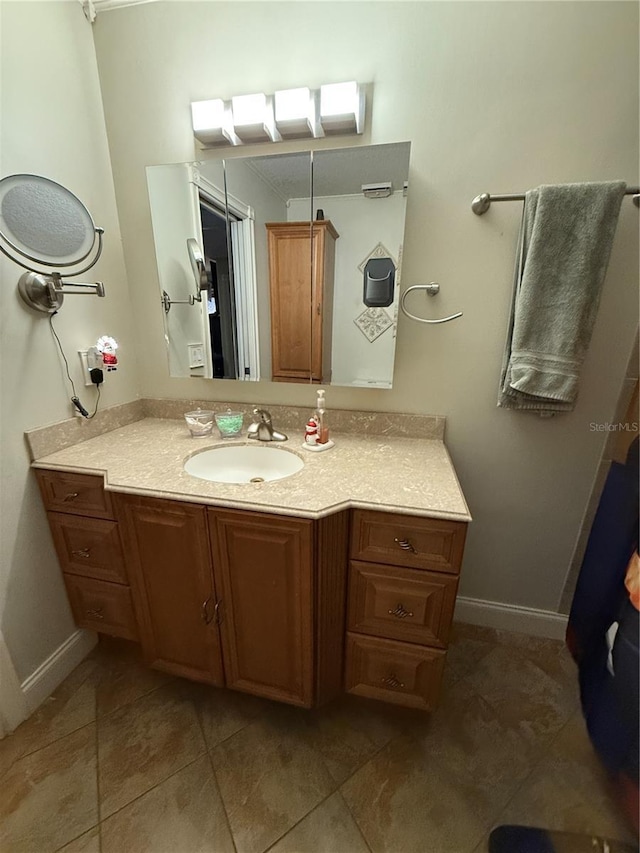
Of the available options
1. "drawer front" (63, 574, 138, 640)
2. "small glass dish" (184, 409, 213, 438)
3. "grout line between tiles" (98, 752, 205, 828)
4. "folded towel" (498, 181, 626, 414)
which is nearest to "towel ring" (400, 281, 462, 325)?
"folded towel" (498, 181, 626, 414)

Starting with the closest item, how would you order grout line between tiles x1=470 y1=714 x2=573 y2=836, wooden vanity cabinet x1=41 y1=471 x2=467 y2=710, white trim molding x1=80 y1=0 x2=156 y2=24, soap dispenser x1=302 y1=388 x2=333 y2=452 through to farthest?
1. grout line between tiles x1=470 y1=714 x2=573 y2=836
2. wooden vanity cabinet x1=41 y1=471 x2=467 y2=710
3. white trim molding x1=80 y1=0 x2=156 y2=24
4. soap dispenser x1=302 y1=388 x2=333 y2=452

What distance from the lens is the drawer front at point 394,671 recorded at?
1004 millimetres

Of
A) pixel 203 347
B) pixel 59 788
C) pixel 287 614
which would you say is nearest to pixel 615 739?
pixel 287 614

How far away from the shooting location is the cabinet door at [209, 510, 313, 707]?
3.04 ft

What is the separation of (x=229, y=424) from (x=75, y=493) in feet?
1.80

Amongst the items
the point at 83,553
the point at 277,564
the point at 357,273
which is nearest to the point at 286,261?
the point at 357,273

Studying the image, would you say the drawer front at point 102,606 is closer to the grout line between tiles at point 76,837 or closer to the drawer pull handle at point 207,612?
the drawer pull handle at point 207,612

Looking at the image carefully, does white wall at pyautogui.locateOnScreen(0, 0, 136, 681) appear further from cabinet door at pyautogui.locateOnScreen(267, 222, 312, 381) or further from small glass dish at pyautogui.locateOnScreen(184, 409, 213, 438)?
cabinet door at pyautogui.locateOnScreen(267, 222, 312, 381)

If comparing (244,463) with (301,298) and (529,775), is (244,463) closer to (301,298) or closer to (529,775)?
(301,298)

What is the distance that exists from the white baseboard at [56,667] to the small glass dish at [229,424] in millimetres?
979

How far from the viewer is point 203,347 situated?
145 cm

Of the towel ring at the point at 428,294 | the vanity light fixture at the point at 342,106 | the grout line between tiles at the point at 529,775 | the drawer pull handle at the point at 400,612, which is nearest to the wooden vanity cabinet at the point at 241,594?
the drawer pull handle at the point at 400,612

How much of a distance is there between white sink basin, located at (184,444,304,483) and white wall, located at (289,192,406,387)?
0.37 m

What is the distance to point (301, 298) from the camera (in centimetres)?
129
